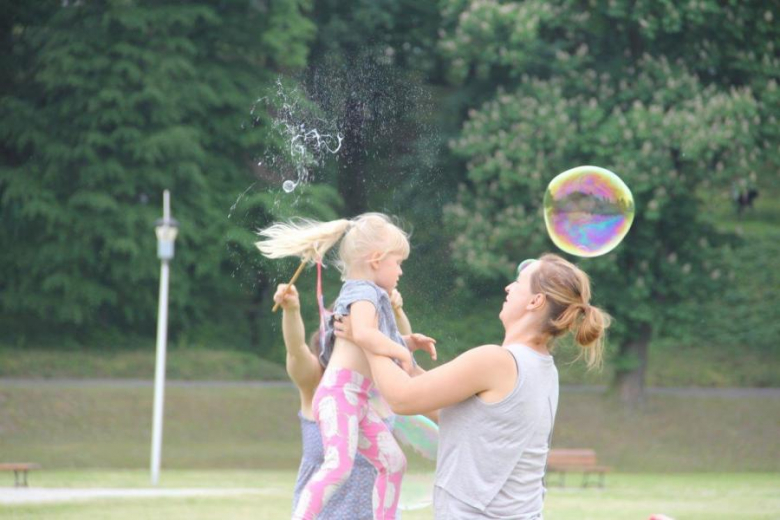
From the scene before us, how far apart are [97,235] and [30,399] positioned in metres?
4.78

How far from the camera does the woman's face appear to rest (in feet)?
11.2

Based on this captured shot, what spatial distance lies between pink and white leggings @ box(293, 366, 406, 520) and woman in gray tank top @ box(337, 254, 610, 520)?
2.39 feet

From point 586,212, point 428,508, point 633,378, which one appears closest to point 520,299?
point 586,212

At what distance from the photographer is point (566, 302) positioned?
11.2ft

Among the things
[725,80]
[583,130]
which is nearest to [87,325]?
[583,130]

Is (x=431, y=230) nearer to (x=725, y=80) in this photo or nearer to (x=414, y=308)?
(x=414, y=308)

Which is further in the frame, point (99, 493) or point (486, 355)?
point (99, 493)

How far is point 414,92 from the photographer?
24.4 feet

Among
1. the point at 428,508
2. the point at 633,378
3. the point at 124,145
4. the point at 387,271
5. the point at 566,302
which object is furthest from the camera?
the point at 124,145

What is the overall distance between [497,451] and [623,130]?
18349mm

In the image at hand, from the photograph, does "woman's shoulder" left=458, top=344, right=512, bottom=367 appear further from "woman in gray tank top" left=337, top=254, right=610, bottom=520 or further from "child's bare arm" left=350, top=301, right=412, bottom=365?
"child's bare arm" left=350, top=301, right=412, bottom=365

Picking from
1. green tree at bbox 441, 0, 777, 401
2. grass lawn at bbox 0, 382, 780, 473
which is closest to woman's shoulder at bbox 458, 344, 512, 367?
grass lawn at bbox 0, 382, 780, 473

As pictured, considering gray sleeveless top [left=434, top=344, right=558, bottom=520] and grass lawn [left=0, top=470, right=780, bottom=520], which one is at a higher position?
gray sleeveless top [left=434, top=344, right=558, bottom=520]

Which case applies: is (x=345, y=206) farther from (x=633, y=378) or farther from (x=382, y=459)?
(x=633, y=378)
